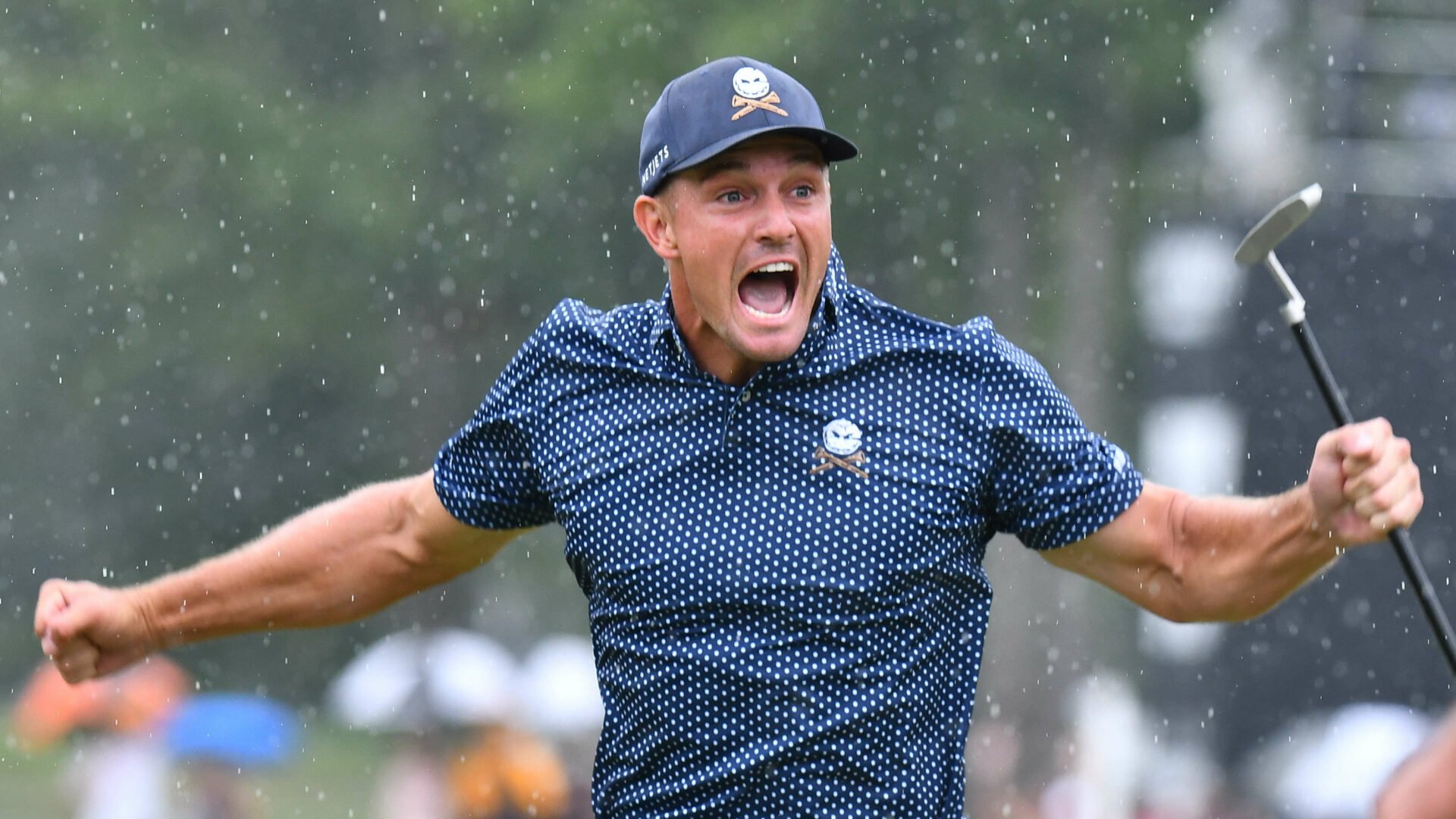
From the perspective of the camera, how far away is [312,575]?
3.78 metres

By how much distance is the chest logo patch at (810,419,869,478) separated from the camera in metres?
3.25

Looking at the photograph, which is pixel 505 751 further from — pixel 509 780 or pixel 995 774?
pixel 995 774

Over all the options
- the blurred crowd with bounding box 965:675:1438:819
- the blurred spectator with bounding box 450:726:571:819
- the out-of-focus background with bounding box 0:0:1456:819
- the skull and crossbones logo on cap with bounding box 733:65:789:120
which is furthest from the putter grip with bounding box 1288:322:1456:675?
the out-of-focus background with bounding box 0:0:1456:819

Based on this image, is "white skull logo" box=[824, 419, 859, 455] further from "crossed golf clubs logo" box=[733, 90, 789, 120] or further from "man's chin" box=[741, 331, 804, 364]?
"crossed golf clubs logo" box=[733, 90, 789, 120]

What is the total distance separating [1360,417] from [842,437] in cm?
457

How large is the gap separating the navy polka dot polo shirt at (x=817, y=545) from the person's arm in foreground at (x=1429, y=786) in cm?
130

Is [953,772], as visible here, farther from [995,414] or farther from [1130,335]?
[1130,335]

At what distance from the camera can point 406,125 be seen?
482 inches

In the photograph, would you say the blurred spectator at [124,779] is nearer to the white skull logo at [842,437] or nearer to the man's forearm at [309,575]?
the man's forearm at [309,575]

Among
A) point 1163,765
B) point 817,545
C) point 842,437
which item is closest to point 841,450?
point 842,437

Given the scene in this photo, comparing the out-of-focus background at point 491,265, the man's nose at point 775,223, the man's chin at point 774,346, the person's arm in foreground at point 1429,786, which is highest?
the out-of-focus background at point 491,265

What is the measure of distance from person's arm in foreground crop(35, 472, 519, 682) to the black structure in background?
457 cm

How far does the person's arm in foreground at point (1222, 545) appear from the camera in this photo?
3.05m

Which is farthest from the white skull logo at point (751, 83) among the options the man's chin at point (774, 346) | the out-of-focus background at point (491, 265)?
the out-of-focus background at point (491, 265)
